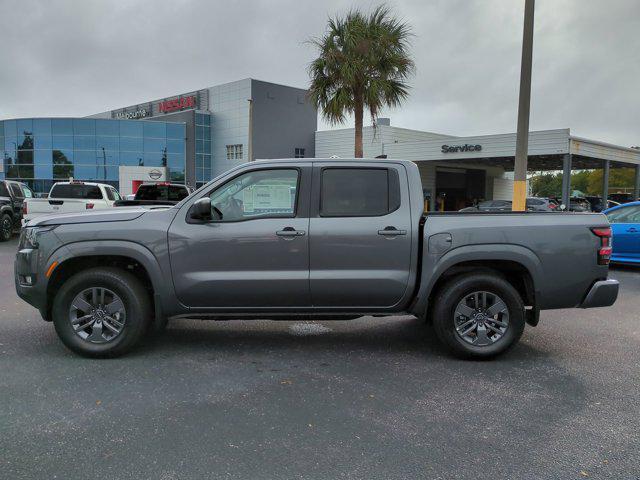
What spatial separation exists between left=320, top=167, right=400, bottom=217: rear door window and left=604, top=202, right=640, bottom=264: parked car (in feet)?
26.2

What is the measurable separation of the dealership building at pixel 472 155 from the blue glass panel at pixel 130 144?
16302 mm

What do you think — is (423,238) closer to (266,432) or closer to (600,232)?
(600,232)

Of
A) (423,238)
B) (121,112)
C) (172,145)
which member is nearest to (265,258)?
(423,238)

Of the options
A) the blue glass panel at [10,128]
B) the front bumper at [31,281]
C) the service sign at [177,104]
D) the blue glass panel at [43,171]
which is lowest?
the front bumper at [31,281]

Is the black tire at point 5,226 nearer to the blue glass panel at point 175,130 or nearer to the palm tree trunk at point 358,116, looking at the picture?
the palm tree trunk at point 358,116

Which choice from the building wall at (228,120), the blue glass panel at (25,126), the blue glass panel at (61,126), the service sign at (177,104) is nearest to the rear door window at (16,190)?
the building wall at (228,120)

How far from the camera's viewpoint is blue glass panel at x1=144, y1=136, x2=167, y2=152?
45750 mm

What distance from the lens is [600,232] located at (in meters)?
4.80

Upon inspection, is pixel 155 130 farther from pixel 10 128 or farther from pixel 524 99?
pixel 524 99

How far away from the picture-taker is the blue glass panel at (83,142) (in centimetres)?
4544

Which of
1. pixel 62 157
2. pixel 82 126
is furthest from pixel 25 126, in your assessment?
pixel 82 126

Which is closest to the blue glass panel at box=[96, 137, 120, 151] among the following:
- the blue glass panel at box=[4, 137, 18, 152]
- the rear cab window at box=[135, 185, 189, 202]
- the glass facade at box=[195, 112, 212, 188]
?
the glass facade at box=[195, 112, 212, 188]

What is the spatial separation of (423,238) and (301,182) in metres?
1.29

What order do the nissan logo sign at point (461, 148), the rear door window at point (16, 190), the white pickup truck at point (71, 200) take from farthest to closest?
the nissan logo sign at point (461, 148), the rear door window at point (16, 190), the white pickup truck at point (71, 200)
